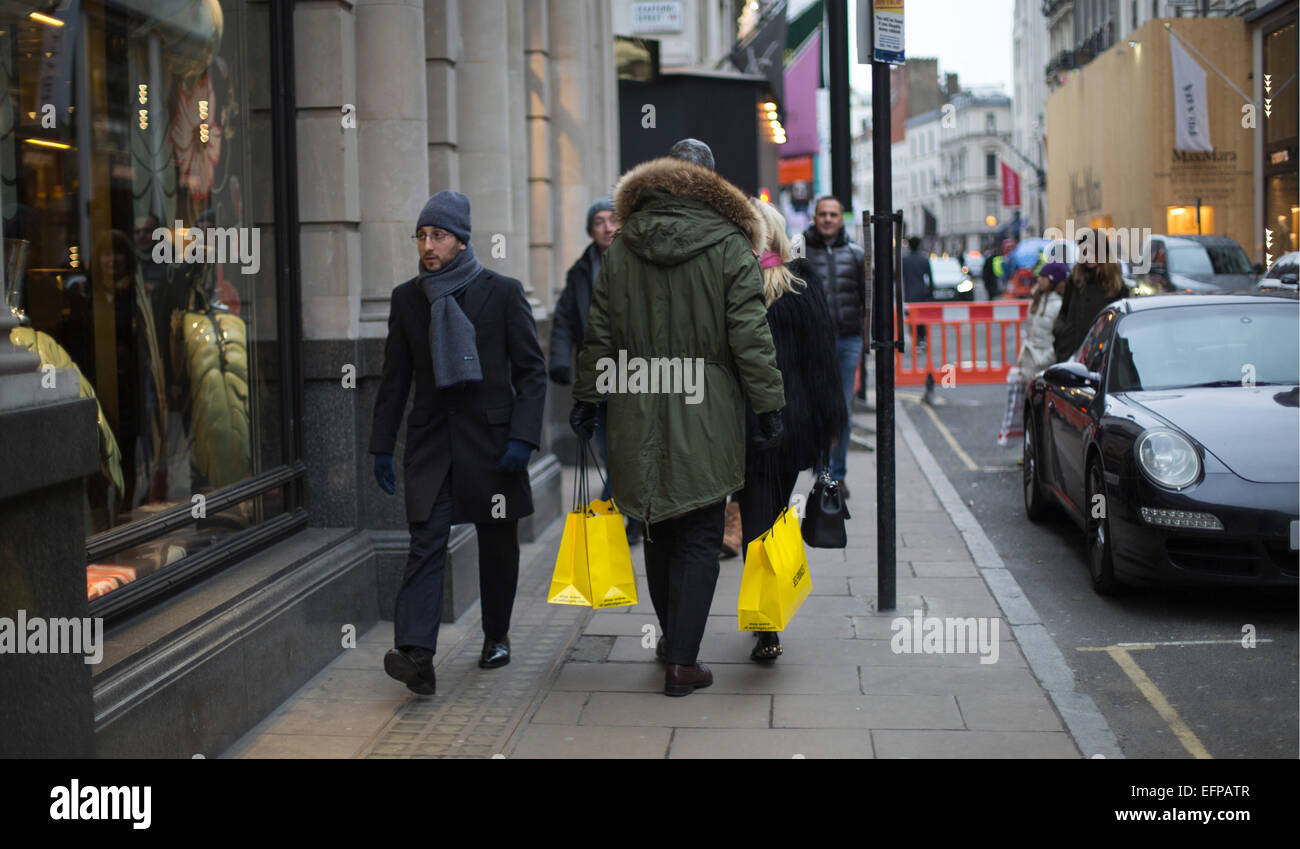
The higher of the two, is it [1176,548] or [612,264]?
[612,264]

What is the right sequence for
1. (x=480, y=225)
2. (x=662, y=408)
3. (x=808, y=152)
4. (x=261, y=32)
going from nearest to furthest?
(x=662, y=408), (x=261, y=32), (x=480, y=225), (x=808, y=152)

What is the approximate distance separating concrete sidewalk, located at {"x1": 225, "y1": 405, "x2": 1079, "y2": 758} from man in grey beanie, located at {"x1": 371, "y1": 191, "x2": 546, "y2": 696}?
401mm

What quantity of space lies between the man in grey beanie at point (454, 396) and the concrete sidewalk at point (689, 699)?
40 cm

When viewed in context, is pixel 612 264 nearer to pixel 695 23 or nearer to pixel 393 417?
pixel 393 417

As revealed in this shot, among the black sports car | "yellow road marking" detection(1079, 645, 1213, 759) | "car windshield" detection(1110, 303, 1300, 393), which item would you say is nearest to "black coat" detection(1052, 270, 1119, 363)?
the black sports car

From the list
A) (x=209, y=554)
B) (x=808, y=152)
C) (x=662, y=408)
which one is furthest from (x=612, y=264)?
(x=808, y=152)

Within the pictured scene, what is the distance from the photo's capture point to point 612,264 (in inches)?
224

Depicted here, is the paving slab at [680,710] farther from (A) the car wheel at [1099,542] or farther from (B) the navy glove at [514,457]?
(A) the car wheel at [1099,542]

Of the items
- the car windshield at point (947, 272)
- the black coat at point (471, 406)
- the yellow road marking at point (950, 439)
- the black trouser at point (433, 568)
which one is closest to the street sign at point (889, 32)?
the black coat at point (471, 406)

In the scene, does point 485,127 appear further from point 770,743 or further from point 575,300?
point 770,743

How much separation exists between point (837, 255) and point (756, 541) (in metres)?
5.14

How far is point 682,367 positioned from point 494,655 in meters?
1.53

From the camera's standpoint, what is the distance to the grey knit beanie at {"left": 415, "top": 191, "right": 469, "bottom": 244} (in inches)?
225

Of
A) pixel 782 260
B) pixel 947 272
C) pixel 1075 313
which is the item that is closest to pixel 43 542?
pixel 782 260
